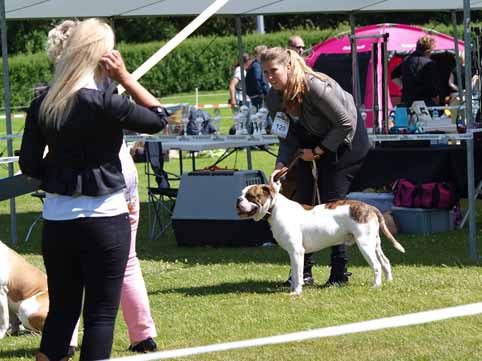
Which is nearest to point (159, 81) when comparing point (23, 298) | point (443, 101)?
point (443, 101)

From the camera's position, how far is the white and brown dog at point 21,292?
5.80m

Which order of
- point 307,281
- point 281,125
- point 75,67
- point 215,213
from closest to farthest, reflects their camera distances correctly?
point 75,67
point 281,125
point 307,281
point 215,213

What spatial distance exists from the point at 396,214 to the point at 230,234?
1654mm

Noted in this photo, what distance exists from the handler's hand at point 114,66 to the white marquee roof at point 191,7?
614 centimetres

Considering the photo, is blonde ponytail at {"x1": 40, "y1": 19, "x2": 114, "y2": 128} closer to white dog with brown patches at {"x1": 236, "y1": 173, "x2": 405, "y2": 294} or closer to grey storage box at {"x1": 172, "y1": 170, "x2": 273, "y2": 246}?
white dog with brown patches at {"x1": 236, "y1": 173, "x2": 405, "y2": 294}

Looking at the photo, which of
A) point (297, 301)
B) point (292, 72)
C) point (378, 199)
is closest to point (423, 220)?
point (378, 199)

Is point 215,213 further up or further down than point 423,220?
further up

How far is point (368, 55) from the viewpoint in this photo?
51.5 feet

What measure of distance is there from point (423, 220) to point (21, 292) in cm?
481

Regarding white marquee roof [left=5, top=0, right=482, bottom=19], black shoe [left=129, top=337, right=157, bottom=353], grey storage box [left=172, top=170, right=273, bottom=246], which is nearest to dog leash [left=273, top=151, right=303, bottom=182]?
black shoe [left=129, top=337, right=157, bottom=353]

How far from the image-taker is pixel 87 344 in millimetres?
4367

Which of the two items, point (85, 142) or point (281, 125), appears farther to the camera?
point (281, 125)

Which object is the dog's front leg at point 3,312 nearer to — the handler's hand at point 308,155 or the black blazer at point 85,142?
the black blazer at point 85,142

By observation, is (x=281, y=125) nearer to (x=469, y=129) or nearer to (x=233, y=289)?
(x=233, y=289)
